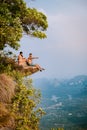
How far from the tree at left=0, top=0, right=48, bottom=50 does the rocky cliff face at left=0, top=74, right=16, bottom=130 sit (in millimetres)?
2613

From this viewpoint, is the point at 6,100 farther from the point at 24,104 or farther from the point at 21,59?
the point at 21,59

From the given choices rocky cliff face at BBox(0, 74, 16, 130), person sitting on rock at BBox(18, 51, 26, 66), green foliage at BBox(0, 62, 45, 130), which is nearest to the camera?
rocky cliff face at BBox(0, 74, 16, 130)

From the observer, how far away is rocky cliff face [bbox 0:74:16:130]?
71.7 ft

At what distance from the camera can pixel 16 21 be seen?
2478 centimetres

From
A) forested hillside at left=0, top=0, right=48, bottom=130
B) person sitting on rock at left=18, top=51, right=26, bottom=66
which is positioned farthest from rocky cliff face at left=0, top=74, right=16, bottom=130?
person sitting on rock at left=18, top=51, right=26, bottom=66

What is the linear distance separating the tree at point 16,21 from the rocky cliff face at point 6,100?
2.61 meters

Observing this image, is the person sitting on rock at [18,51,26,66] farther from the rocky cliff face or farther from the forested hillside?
the rocky cliff face

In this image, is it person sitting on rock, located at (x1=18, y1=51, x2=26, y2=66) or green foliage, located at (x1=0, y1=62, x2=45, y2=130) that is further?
person sitting on rock, located at (x1=18, y1=51, x2=26, y2=66)

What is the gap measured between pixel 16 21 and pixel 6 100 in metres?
5.88

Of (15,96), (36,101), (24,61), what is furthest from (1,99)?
(24,61)

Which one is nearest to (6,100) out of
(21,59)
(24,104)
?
(24,104)

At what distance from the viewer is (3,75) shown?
25.1 meters

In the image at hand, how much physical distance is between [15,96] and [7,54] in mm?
4702

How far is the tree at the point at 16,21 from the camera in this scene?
2423 centimetres
